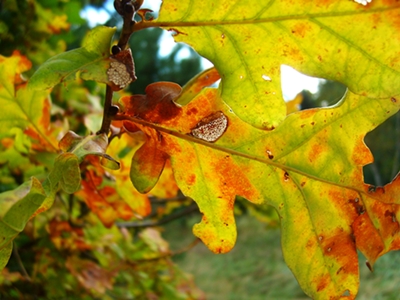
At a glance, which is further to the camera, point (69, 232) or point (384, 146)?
point (384, 146)

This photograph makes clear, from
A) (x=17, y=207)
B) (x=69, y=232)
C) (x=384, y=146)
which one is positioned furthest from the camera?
(x=384, y=146)

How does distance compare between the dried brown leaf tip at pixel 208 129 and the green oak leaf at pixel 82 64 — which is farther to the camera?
the dried brown leaf tip at pixel 208 129

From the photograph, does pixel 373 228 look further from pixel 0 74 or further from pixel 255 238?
pixel 255 238

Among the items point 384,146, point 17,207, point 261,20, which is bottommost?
point 17,207

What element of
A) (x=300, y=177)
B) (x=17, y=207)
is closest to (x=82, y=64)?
(x=17, y=207)

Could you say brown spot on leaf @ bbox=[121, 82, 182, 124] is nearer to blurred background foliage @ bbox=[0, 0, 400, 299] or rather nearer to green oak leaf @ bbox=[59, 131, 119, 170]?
green oak leaf @ bbox=[59, 131, 119, 170]

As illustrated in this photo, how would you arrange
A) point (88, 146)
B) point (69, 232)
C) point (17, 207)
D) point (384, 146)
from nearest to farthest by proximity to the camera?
point (17, 207)
point (88, 146)
point (69, 232)
point (384, 146)

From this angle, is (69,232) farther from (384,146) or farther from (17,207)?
(384,146)

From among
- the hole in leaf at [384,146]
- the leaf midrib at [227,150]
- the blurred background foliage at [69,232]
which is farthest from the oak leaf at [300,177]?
the hole in leaf at [384,146]

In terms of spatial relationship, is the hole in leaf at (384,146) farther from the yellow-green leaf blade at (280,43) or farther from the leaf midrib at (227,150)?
the yellow-green leaf blade at (280,43)

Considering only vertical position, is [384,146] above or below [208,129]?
above
